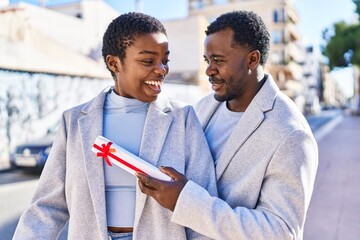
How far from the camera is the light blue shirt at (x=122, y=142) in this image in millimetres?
1406

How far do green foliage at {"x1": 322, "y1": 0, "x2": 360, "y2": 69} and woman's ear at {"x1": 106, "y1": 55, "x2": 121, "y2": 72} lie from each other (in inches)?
1029

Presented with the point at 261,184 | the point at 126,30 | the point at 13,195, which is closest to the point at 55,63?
the point at 13,195

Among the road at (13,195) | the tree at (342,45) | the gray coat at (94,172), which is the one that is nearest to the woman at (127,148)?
the gray coat at (94,172)

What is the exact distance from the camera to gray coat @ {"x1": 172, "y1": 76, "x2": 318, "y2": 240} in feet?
4.19

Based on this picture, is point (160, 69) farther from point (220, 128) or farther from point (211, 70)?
point (220, 128)

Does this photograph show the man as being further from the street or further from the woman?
the street

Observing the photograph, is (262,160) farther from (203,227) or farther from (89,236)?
(89,236)

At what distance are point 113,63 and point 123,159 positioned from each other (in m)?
0.45

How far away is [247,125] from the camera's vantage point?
1.48 m

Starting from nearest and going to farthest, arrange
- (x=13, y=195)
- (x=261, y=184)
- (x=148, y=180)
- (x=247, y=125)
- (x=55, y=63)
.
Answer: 1. (x=148, y=180)
2. (x=261, y=184)
3. (x=247, y=125)
4. (x=13, y=195)
5. (x=55, y=63)

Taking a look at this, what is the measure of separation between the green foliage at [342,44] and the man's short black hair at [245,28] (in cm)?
2584

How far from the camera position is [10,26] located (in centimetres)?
1317

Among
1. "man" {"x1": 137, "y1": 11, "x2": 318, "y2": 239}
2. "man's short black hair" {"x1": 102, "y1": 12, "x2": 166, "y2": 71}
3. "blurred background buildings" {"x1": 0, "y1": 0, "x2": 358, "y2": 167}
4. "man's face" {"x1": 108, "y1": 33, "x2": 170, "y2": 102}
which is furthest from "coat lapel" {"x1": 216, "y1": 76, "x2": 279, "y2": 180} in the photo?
"blurred background buildings" {"x1": 0, "y1": 0, "x2": 358, "y2": 167}

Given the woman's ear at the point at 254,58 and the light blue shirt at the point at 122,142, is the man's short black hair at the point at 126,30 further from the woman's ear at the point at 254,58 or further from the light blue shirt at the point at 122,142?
the woman's ear at the point at 254,58
